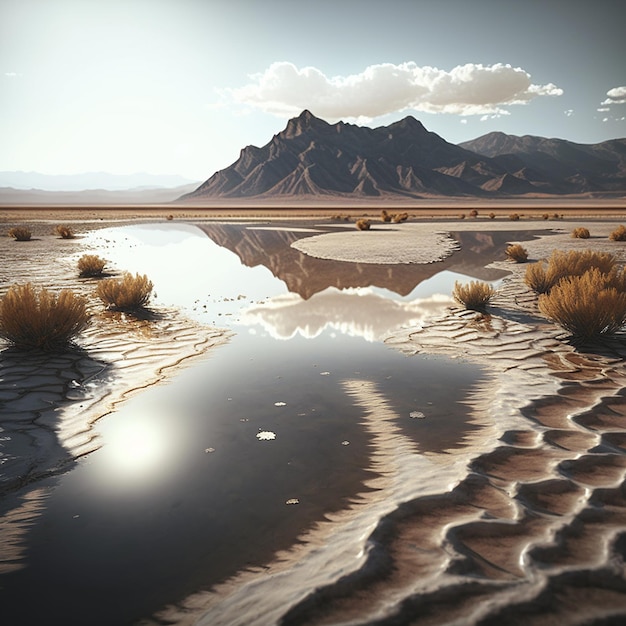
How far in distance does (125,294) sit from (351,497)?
Result: 759cm

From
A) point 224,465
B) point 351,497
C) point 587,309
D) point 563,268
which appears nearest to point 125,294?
point 224,465

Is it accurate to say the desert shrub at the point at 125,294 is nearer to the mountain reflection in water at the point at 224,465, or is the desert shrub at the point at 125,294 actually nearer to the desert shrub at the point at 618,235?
the mountain reflection in water at the point at 224,465

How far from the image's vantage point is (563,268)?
1072cm

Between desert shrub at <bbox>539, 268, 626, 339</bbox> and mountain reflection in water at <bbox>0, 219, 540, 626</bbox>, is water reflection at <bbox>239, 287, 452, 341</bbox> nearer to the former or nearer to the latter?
mountain reflection in water at <bbox>0, 219, 540, 626</bbox>

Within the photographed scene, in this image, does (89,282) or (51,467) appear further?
(89,282)

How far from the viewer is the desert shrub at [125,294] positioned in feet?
31.7

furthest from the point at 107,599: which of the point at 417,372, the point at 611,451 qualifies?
the point at 417,372

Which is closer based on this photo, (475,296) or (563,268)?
(475,296)

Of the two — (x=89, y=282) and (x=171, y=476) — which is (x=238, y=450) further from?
(x=89, y=282)

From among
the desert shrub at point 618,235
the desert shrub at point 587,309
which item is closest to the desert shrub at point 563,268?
the desert shrub at point 587,309

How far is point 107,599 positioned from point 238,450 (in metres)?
1.71

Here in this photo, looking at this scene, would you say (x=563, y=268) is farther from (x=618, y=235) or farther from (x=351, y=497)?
(x=618, y=235)

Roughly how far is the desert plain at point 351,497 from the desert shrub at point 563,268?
3.68 m

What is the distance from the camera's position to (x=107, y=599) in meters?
2.57
